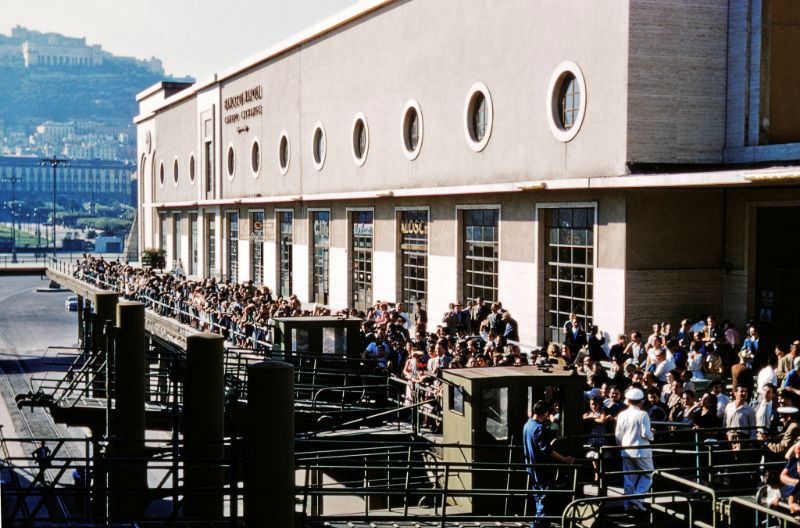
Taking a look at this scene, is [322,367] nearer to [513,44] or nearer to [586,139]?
[586,139]

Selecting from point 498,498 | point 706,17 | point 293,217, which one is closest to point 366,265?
point 293,217

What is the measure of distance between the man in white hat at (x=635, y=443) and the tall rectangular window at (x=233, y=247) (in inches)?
1808

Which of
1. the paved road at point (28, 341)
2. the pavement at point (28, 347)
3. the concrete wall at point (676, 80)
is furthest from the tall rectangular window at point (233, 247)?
the concrete wall at point (676, 80)

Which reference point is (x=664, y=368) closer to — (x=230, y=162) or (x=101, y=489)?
(x=101, y=489)

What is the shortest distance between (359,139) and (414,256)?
734cm

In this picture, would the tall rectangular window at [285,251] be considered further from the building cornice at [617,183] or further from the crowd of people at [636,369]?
the crowd of people at [636,369]

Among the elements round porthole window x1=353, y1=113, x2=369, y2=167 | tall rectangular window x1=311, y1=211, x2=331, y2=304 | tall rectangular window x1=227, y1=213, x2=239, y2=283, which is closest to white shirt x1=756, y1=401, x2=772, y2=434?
round porthole window x1=353, y1=113, x2=369, y2=167

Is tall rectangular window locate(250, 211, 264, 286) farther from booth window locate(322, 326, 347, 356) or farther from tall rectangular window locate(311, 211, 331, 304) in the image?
booth window locate(322, 326, 347, 356)

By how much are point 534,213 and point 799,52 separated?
310 inches

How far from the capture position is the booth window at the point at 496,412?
1559cm

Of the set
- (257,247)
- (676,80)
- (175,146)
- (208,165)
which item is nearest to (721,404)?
(676,80)

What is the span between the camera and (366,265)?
40.8 m

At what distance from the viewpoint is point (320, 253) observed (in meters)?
46.0

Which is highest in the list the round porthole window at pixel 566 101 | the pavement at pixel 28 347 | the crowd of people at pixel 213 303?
the round porthole window at pixel 566 101
